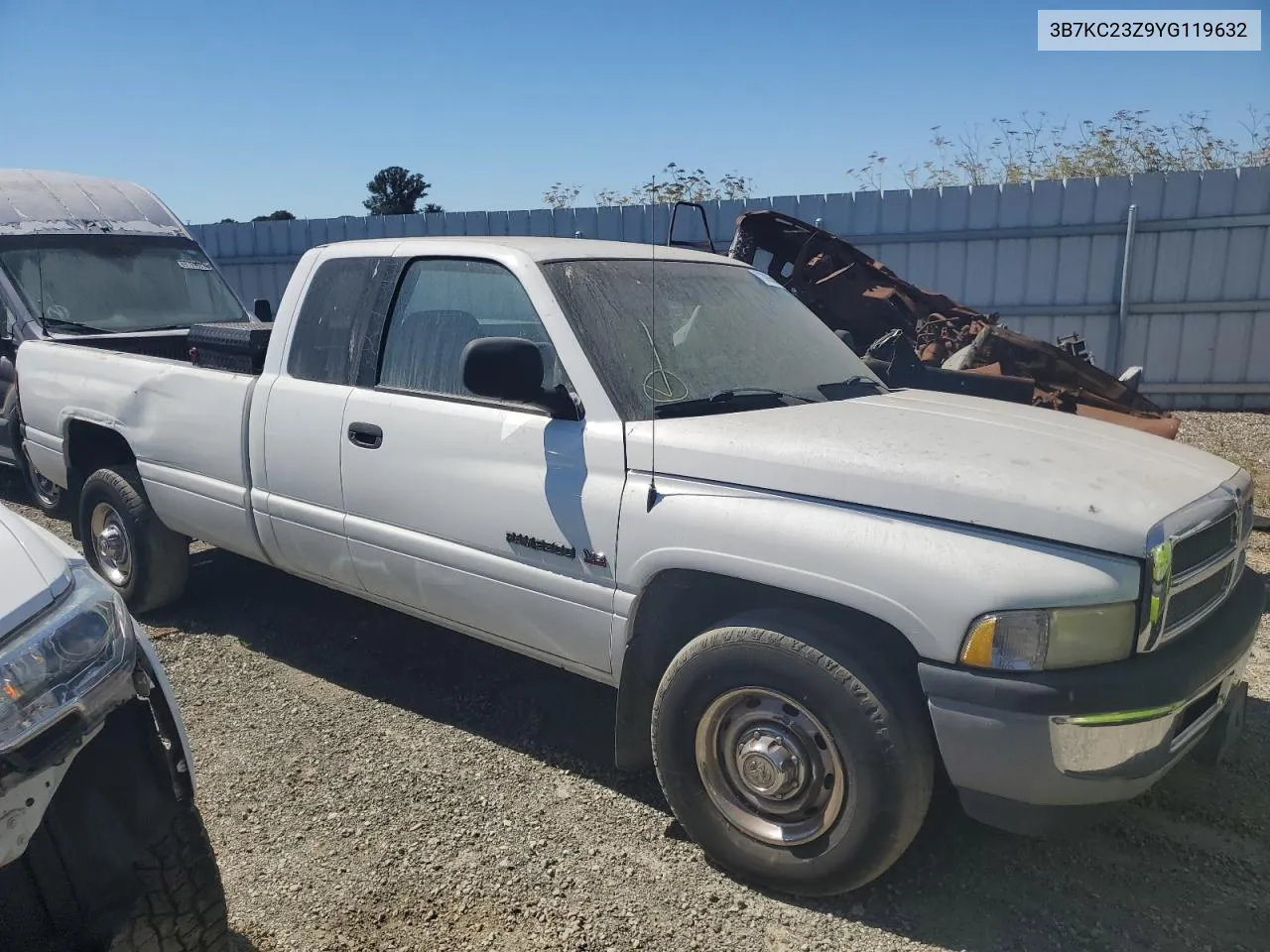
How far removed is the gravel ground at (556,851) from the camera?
2.66 meters

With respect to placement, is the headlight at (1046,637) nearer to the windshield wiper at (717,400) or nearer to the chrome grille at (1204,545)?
the chrome grille at (1204,545)

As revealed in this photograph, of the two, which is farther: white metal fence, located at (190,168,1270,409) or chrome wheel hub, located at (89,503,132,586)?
A: white metal fence, located at (190,168,1270,409)

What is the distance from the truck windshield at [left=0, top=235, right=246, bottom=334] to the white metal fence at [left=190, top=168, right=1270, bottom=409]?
4228 mm

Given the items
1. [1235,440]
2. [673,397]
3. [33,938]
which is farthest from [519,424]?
[1235,440]

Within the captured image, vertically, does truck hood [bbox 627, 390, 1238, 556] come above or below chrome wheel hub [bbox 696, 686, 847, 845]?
above

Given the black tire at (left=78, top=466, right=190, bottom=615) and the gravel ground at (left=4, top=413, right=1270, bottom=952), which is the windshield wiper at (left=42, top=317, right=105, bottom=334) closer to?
the black tire at (left=78, top=466, right=190, bottom=615)

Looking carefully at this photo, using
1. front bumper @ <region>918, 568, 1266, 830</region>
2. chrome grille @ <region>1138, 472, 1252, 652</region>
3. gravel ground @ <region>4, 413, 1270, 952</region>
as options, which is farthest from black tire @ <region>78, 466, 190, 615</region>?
chrome grille @ <region>1138, 472, 1252, 652</region>

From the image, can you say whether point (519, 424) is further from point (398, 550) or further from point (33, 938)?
point (33, 938)

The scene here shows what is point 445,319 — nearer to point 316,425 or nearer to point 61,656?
point 316,425

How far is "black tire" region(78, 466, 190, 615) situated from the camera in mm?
4918

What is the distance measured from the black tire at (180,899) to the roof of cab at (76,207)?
6943 millimetres

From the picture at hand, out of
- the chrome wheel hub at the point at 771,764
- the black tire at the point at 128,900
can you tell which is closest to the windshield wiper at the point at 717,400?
the chrome wheel hub at the point at 771,764

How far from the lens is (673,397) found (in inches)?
124

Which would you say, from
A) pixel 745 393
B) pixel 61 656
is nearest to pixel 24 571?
pixel 61 656
